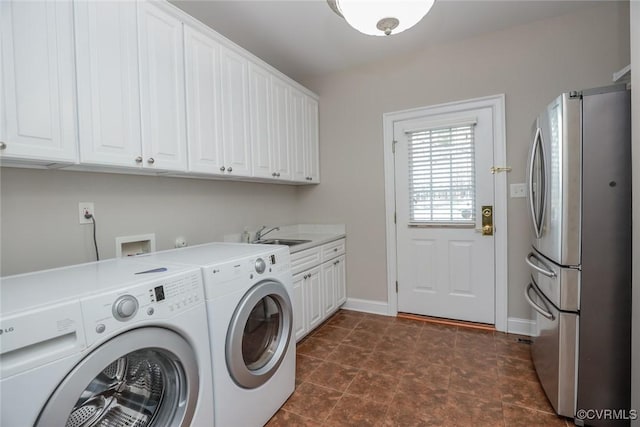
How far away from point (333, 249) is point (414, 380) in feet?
4.32

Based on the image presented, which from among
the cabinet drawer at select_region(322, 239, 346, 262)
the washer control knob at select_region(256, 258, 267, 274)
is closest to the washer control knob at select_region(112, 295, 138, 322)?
the washer control knob at select_region(256, 258, 267, 274)

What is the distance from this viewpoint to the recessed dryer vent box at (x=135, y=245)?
1714 mm

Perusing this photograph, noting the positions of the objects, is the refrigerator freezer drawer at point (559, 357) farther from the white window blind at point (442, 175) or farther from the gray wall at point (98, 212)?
the gray wall at point (98, 212)

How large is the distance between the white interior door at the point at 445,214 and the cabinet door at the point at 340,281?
570 millimetres

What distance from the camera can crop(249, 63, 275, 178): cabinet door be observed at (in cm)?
230

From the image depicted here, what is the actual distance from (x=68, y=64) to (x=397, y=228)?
8.65 ft

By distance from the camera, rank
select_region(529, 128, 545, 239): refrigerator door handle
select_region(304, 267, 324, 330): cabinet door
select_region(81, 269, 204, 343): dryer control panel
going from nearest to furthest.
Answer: select_region(81, 269, 204, 343): dryer control panel, select_region(529, 128, 545, 239): refrigerator door handle, select_region(304, 267, 324, 330): cabinet door

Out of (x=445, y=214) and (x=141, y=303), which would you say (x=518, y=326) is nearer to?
(x=445, y=214)

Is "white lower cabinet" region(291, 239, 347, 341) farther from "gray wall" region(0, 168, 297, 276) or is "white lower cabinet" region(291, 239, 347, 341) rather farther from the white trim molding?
"gray wall" region(0, 168, 297, 276)

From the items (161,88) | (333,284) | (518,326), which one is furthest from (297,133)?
(518,326)

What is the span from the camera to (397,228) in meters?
2.94

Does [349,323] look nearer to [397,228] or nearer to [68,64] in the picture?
[397,228]

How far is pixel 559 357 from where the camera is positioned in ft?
4.91

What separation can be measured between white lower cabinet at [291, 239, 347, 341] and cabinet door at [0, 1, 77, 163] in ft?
4.89
